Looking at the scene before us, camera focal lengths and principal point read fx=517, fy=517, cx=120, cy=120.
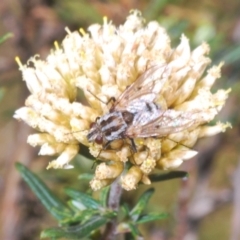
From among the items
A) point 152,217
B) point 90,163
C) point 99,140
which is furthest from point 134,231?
point 90,163

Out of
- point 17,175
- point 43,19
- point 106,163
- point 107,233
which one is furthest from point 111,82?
point 43,19

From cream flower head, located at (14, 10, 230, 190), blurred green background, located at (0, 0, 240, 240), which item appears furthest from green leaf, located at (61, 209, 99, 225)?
blurred green background, located at (0, 0, 240, 240)

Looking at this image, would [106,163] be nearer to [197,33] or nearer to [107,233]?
[107,233]

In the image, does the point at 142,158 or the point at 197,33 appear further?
the point at 197,33

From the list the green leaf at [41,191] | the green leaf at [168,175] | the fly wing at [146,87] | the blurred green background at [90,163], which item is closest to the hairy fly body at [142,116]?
the fly wing at [146,87]

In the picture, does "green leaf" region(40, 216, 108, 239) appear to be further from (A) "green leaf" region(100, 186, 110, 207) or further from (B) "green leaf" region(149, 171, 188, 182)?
(B) "green leaf" region(149, 171, 188, 182)
